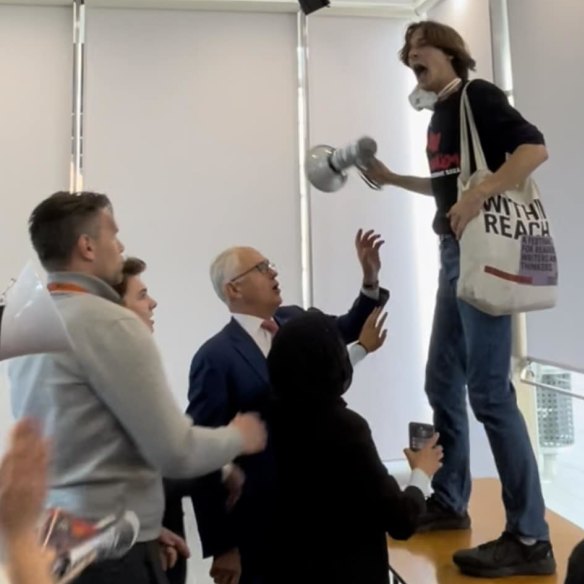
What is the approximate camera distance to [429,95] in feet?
6.65

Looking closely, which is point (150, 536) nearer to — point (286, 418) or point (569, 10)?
point (286, 418)

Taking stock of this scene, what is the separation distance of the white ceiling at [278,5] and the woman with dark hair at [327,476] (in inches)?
113

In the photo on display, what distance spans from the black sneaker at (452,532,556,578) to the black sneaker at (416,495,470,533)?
28cm

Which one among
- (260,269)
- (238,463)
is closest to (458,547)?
(238,463)

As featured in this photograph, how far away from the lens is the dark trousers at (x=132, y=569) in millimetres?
1370

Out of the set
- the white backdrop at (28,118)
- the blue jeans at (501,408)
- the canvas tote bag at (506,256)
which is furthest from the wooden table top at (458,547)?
the white backdrop at (28,118)

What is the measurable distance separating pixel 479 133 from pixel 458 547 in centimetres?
107

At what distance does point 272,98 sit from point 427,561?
279 cm

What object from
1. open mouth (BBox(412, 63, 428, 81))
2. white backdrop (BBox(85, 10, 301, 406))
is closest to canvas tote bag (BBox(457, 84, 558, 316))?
open mouth (BBox(412, 63, 428, 81))

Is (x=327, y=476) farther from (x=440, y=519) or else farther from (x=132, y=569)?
(x=440, y=519)

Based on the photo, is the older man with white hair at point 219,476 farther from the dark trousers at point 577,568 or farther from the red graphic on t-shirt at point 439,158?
Result: the dark trousers at point 577,568

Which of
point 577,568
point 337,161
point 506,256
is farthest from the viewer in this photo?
point 337,161

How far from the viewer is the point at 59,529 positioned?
1.09 meters

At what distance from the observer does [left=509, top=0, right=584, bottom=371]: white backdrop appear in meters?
2.71
